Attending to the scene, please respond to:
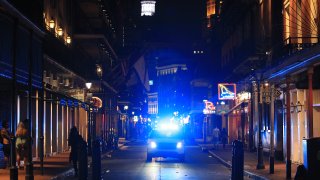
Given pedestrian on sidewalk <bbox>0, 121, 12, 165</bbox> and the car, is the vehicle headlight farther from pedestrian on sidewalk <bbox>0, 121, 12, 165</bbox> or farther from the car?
pedestrian on sidewalk <bbox>0, 121, 12, 165</bbox>

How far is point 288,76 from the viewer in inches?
937

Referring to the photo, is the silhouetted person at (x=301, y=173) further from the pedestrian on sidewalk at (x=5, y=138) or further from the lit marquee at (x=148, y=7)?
the lit marquee at (x=148, y=7)

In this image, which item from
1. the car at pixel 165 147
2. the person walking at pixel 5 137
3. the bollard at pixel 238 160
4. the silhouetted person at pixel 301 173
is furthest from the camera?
the car at pixel 165 147

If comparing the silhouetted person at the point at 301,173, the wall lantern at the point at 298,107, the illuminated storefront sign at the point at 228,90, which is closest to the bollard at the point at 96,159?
the silhouetted person at the point at 301,173

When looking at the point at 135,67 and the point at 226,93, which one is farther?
the point at 135,67

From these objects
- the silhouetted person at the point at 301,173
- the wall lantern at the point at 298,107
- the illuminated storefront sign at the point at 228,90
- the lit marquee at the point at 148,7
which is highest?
the lit marquee at the point at 148,7

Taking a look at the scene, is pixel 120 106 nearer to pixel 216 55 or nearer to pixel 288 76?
pixel 216 55

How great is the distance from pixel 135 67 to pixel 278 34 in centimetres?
4641

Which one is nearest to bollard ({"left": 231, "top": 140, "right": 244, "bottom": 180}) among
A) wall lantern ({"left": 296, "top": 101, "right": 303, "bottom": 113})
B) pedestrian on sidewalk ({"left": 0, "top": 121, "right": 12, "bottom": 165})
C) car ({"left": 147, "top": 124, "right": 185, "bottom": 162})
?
pedestrian on sidewalk ({"left": 0, "top": 121, "right": 12, "bottom": 165})

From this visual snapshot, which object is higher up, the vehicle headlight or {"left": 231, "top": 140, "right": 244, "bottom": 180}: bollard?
{"left": 231, "top": 140, "right": 244, "bottom": 180}: bollard

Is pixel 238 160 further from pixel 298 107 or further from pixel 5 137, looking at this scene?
pixel 298 107

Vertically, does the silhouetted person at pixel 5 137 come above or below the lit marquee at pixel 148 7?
below

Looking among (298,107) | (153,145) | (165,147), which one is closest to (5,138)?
(153,145)

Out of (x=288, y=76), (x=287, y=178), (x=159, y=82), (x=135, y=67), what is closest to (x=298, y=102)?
(x=288, y=76)
